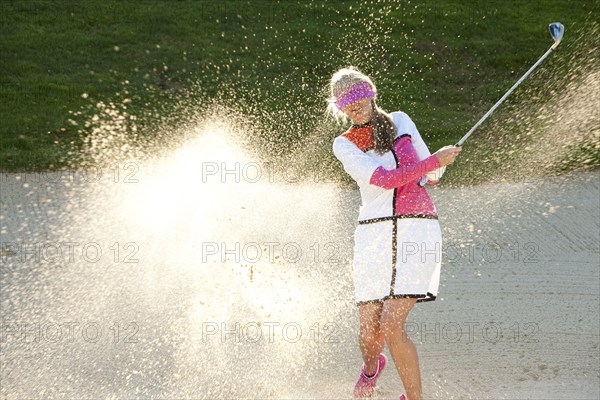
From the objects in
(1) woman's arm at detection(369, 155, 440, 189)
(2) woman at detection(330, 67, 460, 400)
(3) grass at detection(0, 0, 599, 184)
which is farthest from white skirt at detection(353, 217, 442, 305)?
(3) grass at detection(0, 0, 599, 184)

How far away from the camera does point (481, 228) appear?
711 cm

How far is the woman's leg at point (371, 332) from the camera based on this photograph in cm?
422

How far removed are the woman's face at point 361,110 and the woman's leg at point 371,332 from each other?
83cm

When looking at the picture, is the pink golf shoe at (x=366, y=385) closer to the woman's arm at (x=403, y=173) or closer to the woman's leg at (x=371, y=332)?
the woman's leg at (x=371, y=332)

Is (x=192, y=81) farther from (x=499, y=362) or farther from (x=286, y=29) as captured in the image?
(x=499, y=362)

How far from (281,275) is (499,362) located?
181 centimetres

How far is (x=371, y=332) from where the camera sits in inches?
169

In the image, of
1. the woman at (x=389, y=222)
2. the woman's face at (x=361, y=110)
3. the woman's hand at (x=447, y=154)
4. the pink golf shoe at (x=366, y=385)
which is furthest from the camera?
the pink golf shoe at (x=366, y=385)

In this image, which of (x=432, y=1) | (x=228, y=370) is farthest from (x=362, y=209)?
(x=432, y=1)

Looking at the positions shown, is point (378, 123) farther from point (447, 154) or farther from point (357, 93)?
point (447, 154)

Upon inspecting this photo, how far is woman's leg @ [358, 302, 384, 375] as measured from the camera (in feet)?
13.8

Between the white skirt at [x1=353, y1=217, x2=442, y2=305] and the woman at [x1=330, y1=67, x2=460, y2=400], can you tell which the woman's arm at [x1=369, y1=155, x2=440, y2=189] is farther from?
the white skirt at [x1=353, y1=217, x2=442, y2=305]

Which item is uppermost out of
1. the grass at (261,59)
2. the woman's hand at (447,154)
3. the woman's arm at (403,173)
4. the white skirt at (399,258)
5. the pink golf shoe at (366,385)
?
the grass at (261,59)

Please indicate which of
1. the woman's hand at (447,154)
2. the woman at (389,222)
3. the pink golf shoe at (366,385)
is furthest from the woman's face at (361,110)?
the pink golf shoe at (366,385)
